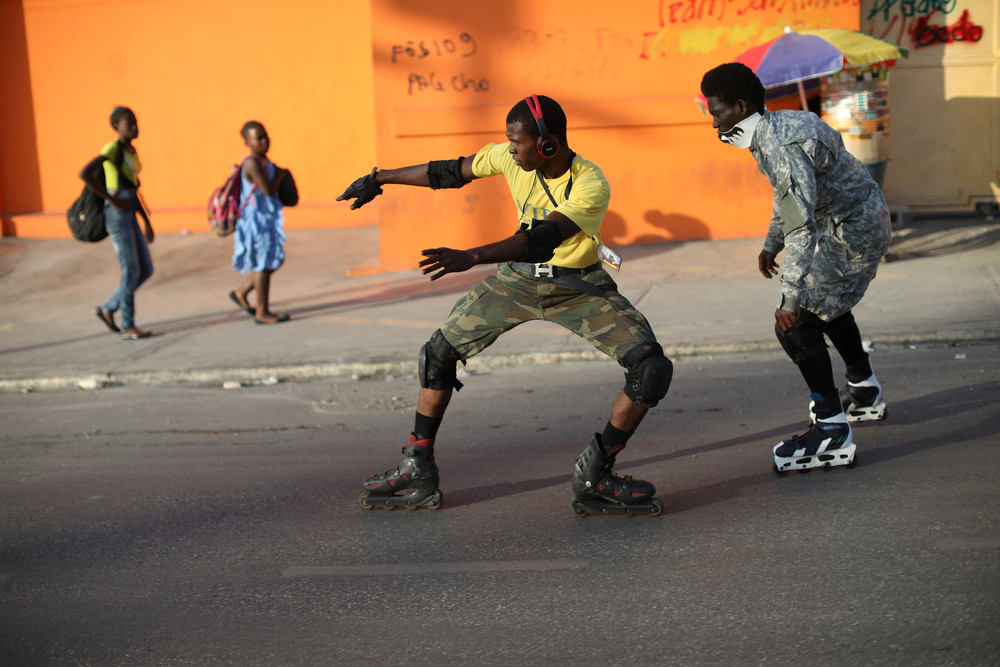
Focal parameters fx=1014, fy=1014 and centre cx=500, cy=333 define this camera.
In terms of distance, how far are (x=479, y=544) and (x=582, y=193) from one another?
59.3 inches

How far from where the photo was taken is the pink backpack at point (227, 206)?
29.5 feet

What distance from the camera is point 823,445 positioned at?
15.3 ft

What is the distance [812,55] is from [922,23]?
354 centimetres

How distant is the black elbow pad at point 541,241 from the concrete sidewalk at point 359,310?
11.6 feet

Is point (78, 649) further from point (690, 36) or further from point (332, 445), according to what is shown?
point (690, 36)

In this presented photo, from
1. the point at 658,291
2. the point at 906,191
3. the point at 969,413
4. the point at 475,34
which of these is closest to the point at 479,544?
the point at 969,413

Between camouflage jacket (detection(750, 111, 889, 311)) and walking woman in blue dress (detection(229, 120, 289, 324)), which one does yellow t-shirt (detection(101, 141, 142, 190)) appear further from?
camouflage jacket (detection(750, 111, 889, 311))

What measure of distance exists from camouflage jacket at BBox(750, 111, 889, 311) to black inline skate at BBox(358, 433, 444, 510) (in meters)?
1.72

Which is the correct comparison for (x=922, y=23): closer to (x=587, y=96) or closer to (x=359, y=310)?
(x=587, y=96)

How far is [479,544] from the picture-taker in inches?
164

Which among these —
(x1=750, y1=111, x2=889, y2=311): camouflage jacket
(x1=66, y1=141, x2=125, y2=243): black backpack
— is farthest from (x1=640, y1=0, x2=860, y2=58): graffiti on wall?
(x1=750, y1=111, x2=889, y2=311): camouflage jacket

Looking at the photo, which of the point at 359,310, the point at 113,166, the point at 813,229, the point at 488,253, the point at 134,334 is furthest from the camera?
the point at 359,310

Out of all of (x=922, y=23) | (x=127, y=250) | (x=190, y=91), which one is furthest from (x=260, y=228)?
(x=922, y=23)

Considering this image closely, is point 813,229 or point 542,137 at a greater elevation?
point 542,137
